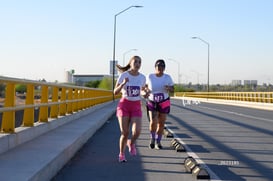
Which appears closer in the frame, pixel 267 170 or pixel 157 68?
pixel 267 170

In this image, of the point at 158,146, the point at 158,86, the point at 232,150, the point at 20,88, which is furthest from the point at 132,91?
the point at 232,150

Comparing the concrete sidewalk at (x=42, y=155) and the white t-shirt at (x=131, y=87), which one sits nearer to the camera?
the concrete sidewalk at (x=42, y=155)

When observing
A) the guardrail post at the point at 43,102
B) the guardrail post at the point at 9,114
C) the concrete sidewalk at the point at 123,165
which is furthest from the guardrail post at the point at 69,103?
the guardrail post at the point at 9,114

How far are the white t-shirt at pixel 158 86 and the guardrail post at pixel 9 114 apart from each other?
2974 millimetres

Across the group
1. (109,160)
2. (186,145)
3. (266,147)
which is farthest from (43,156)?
(266,147)

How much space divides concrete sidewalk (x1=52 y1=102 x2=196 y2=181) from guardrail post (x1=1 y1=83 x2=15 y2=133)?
1.24 m

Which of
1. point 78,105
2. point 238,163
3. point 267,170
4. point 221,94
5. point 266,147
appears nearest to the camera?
point 267,170

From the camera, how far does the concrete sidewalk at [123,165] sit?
25.8ft

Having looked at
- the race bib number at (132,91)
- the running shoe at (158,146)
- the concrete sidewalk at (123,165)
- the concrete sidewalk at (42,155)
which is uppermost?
the race bib number at (132,91)

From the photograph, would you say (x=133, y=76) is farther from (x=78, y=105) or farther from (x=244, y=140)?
(x=78, y=105)

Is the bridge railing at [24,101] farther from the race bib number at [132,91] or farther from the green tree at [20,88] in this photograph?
the race bib number at [132,91]

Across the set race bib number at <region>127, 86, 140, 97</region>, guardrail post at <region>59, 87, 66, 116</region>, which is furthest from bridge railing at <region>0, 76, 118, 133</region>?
race bib number at <region>127, 86, 140, 97</region>

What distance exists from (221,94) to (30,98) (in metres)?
49.4

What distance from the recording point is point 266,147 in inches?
466
